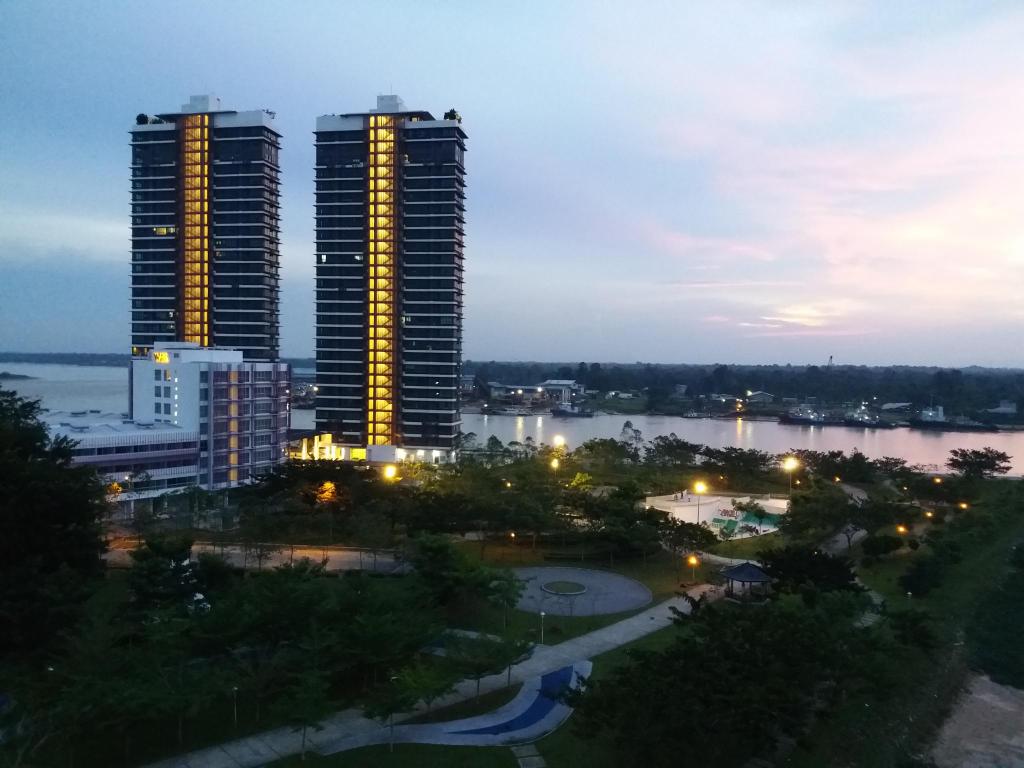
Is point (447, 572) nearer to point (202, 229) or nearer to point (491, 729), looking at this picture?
point (491, 729)

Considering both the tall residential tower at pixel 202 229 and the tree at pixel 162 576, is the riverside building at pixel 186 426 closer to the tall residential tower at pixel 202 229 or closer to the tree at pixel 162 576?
the tall residential tower at pixel 202 229

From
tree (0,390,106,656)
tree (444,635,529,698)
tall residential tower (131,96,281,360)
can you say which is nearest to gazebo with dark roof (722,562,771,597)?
tree (444,635,529,698)

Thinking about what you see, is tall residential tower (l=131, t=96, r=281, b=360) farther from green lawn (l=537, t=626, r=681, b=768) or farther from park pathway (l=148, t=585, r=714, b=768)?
green lawn (l=537, t=626, r=681, b=768)

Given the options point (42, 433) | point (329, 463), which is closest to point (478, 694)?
point (42, 433)

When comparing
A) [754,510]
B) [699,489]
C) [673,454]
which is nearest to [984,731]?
[754,510]

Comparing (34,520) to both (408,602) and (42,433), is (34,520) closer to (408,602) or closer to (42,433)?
(42,433)

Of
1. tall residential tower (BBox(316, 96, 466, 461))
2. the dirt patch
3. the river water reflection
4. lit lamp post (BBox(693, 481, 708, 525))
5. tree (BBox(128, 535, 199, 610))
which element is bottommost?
the dirt patch
